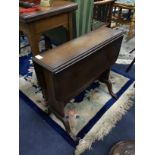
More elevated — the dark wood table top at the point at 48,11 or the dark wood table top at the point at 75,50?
the dark wood table top at the point at 48,11

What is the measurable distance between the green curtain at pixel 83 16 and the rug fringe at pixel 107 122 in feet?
2.67

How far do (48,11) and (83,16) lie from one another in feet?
1.70

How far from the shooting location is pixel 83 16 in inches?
66.0

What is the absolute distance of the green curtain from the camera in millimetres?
1614

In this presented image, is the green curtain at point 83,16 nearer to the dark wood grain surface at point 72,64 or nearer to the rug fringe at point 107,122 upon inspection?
the dark wood grain surface at point 72,64

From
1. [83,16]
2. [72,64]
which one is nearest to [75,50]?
[72,64]

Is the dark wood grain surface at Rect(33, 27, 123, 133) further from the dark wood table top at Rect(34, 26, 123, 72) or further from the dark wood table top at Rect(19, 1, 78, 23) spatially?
the dark wood table top at Rect(19, 1, 78, 23)

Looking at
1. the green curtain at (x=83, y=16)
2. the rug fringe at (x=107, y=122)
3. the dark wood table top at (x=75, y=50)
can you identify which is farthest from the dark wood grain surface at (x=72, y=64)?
the green curtain at (x=83, y=16)

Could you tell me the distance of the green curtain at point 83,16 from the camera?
5.30 ft

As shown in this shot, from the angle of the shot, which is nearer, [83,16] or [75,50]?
[75,50]

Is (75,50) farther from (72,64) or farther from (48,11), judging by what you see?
(48,11)

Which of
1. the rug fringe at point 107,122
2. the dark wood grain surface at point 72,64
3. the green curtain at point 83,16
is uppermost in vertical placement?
the green curtain at point 83,16
